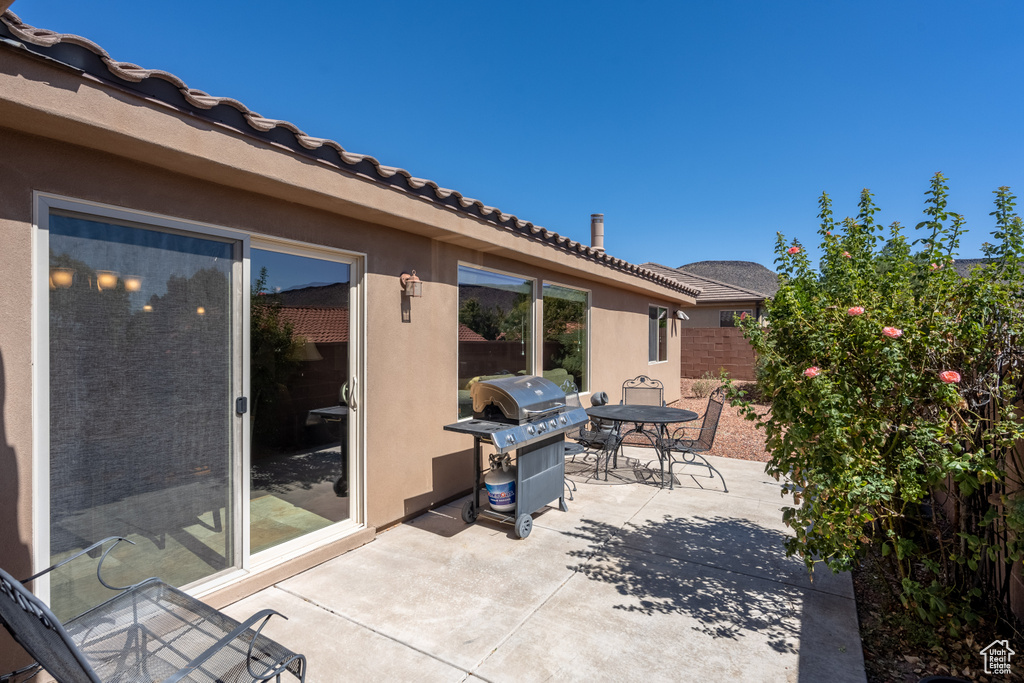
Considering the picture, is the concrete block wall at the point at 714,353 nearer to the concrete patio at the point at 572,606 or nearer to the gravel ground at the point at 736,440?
the gravel ground at the point at 736,440

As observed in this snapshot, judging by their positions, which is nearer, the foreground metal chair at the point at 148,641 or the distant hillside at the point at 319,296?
the foreground metal chair at the point at 148,641

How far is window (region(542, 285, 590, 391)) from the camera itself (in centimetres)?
777

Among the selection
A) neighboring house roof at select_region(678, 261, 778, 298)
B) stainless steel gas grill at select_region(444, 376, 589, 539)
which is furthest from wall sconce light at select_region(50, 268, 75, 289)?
neighboring house roof at select_region(678, 261, 778, 298)

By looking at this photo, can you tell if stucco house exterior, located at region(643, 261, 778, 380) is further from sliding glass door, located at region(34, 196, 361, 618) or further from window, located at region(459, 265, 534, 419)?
sliding glass door, located at region(34, 196, 361, 618)

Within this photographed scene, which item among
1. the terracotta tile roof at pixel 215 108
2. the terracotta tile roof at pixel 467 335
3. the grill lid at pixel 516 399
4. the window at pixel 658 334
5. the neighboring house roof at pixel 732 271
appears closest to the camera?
the terracotta tile roof at pixel 215 108

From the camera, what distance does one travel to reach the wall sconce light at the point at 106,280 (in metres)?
2.86

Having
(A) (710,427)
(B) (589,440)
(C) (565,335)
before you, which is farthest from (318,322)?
(A) (710,427)

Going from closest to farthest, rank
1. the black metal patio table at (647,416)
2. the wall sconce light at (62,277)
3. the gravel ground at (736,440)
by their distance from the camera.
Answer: the wall sconce light at (62,277), the black metal patio table at (647,416), the gravel ground at (736,440)

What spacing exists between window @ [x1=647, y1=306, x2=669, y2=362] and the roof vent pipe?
2.21 m

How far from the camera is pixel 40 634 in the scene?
1.59 meters

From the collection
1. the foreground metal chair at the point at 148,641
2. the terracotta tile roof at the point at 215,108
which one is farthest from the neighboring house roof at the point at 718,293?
the foreground metal chair at the point at 148,641

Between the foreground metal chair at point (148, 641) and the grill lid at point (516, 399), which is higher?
the grill lid at point (516, 399)

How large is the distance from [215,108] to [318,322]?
5.96 ft

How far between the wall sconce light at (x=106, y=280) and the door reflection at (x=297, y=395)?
0.88 metres
